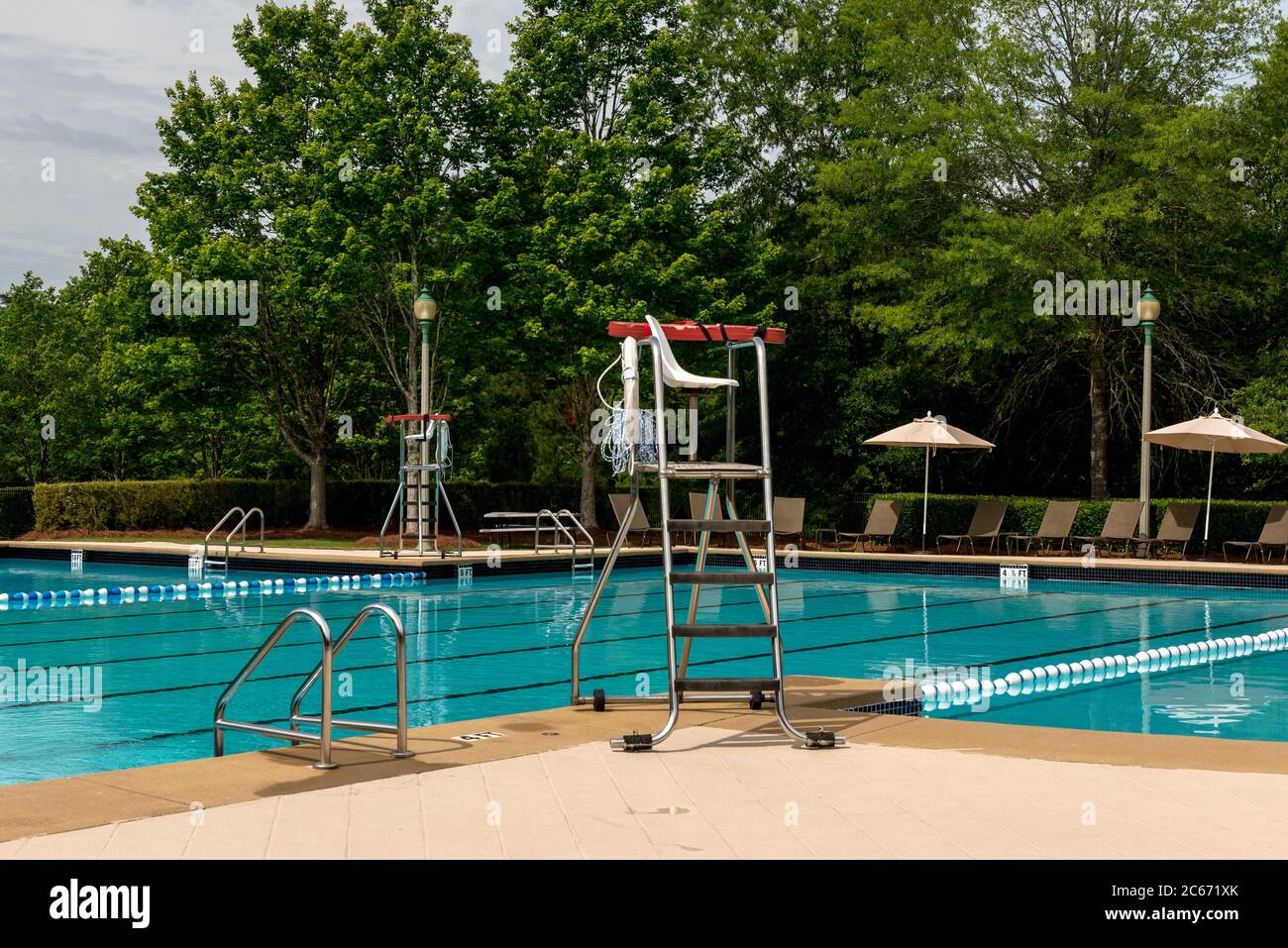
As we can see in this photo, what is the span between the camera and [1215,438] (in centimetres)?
1975

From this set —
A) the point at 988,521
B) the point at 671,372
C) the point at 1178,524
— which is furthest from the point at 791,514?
the point at 671,372

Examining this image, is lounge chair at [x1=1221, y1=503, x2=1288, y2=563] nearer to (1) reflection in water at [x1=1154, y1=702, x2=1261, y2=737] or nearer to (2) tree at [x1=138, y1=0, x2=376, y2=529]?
(1) reflection in water at [x1=1154, y1=702, x2=1261, y2=737]

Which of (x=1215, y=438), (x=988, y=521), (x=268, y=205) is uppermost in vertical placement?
(x=268, y=205)

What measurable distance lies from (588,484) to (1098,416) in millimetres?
9657

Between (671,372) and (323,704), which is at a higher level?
(671,372)

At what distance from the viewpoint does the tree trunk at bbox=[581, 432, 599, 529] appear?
25953mm

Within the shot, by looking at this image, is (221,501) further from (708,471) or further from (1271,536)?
(708,471)

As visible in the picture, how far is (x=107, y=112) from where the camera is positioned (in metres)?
23.8

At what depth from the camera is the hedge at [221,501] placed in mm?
26078

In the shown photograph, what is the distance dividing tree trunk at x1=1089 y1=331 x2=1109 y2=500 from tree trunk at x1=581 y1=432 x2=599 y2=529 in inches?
371

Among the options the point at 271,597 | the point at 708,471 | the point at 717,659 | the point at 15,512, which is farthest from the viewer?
the point at 15,512

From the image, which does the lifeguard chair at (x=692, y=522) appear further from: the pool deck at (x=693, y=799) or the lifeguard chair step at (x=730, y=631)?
the pool deck at (x=693, y=799)

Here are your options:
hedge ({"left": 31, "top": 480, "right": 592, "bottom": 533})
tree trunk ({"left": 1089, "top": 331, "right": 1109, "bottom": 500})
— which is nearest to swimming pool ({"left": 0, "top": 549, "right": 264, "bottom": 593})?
hedge ({"left": 31, "top": 480, "right": 592, "bottom": 533})

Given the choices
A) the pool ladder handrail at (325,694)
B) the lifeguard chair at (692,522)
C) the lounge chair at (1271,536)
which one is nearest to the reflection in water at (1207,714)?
the lifeguard chair at (692,522)
